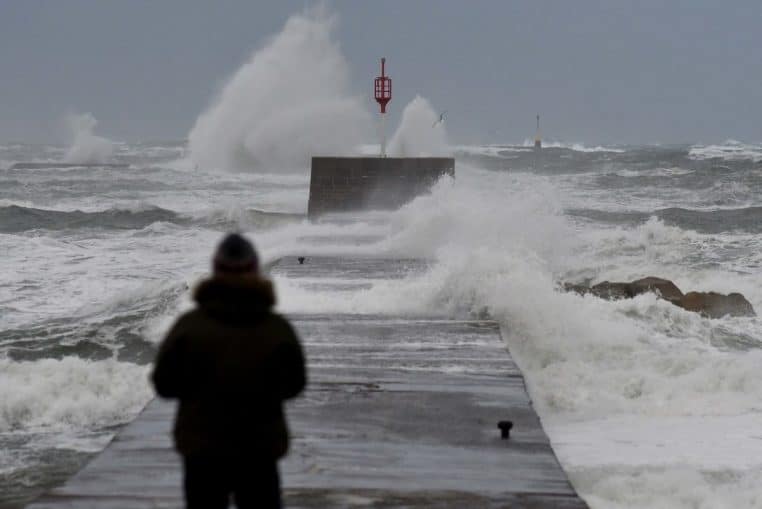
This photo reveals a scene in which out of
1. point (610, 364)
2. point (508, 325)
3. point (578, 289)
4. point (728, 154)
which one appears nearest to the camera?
point (610, 364)

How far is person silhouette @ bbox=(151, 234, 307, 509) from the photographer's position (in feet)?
Answer: 8.48

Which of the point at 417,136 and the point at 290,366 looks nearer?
the point at 290,366

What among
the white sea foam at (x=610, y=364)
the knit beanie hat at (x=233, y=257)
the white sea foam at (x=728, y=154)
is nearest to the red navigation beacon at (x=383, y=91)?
the white sea foam at (x=610, y=364)

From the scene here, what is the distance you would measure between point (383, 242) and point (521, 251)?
318cm

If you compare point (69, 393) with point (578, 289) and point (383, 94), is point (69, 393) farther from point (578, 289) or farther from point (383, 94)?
point (383, 94)

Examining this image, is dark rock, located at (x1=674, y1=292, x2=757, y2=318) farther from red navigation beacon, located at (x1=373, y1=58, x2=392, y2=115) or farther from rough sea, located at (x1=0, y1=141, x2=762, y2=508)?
red navigation beacon, located at (x1=373, y1=58, x2=392, y2=115)

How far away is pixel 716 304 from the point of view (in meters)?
11.5

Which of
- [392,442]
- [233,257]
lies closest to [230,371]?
[233,257]

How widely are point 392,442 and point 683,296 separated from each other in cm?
757

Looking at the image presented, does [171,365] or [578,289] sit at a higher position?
[171,365]

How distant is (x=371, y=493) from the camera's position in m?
4.12

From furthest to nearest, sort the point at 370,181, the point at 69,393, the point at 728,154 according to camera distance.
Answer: the point at 728,154 < the point at 370,181 < the point at 69,393

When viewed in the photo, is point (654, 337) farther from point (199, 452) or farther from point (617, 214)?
point (617, 214)

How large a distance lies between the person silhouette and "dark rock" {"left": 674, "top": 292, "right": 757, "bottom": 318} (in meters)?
9.24
